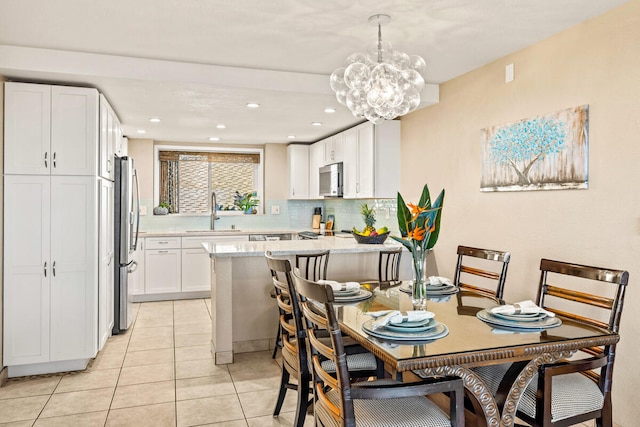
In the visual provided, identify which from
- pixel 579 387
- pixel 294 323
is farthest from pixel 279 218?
pixel 579 387

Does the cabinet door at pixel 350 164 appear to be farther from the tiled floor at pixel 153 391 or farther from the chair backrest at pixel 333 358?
the chair backrest at pixel 333 358

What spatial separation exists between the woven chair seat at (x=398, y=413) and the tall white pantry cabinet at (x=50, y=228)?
2.50 metres

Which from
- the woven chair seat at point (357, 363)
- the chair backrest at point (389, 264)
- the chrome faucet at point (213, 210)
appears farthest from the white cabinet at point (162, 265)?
the woven chair seat at point (357, 363)

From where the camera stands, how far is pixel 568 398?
6.20 ft

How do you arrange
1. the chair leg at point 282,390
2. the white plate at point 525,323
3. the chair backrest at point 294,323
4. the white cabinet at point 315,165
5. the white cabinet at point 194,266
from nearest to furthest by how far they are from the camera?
the white plate at point 525,323 → the chair backrest at point 294,323 → the chair leg at point 282,390 → the white cabinet at point 194,266 → the white cabinet at point 315,165

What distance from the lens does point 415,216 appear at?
6.91 feet

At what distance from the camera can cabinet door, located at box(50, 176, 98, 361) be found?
343 cm

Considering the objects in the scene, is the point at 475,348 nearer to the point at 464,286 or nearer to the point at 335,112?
the point at 464,286

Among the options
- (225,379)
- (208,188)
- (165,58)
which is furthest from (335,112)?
(208,188)

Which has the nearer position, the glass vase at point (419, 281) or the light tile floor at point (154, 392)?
the glass vase at point (419, 281)

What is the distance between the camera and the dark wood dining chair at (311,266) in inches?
145

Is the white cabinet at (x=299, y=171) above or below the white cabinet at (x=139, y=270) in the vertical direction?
above

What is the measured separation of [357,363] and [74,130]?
2687 millimetres

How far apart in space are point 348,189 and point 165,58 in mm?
2679
